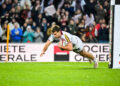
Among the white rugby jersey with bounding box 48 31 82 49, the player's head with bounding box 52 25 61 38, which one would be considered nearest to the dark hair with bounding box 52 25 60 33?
the player's head with bounding box 52 25 61 38

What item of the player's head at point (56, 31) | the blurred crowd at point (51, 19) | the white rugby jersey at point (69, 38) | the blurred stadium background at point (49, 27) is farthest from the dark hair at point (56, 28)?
the blurred crowd at point (51, 19)

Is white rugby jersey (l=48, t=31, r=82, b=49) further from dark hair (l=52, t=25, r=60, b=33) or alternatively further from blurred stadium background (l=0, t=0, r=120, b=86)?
blurred stadium background (l=0, t=0, r=120, b=86)

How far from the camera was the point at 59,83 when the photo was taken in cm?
991

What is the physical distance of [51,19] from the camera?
21984 mm

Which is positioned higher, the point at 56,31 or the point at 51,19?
the point at 51,19

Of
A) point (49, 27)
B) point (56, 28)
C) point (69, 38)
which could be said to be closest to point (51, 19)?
point (49, 27)

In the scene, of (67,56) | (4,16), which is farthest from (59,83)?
(4,16)

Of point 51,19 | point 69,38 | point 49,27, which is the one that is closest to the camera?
point 69,38

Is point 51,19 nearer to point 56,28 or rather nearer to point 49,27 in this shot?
point 49,27

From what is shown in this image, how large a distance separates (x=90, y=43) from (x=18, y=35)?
3821mm

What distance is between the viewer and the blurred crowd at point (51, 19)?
21.4 meters

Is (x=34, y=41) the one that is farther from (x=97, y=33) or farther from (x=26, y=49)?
(x=97, y=33)

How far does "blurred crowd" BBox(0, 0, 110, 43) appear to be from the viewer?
21422 millimetres

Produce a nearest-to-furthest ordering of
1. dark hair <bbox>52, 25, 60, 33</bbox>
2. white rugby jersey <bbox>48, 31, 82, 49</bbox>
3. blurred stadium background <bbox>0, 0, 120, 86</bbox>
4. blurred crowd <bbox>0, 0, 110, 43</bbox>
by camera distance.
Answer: white rugby jersey <bbox>48, 31, 82, 49</bbox>
dark hair <bbox>52, 25, 60, 33</bbox>
blurred stadium background <bbox>0, 0, 120, 86</bbox>
blurred crowd <bbox>0, 0, 110, 43</bbox>
